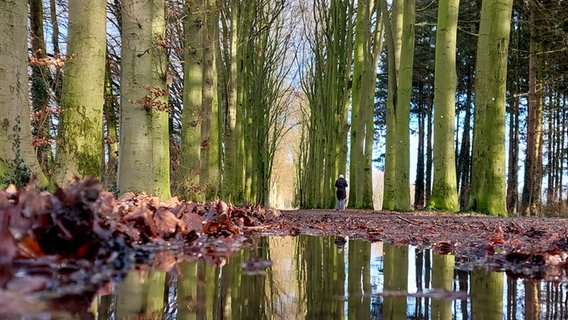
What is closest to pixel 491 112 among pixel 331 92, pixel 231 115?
pixel 231 115

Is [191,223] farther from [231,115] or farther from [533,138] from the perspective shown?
[533,138]

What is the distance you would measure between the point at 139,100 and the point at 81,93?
696 mm

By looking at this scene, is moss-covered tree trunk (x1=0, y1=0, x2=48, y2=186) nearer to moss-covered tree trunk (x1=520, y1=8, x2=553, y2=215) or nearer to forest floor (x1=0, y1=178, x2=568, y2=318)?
forest floor (x1=0, y1=178, x2=568, y2=318)

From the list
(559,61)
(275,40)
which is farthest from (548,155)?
(275,40)

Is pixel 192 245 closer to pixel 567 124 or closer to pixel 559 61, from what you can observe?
pixel 559 61

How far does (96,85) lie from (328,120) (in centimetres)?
1793

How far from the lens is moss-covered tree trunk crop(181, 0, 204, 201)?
9.28 metres

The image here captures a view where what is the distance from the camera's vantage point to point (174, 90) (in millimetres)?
17266

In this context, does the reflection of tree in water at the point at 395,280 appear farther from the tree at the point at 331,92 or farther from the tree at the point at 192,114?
the tree at the point at 331,92

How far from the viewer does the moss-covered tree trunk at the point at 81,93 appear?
16.8ft

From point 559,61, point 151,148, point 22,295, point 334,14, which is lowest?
point 22,295

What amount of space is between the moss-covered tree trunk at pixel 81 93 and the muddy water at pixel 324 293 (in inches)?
153

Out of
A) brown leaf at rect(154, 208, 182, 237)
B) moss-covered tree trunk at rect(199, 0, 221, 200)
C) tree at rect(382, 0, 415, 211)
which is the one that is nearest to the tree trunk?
tree at rect(382, 0, 415, 211)

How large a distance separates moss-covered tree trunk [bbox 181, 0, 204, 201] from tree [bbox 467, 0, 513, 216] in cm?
562
